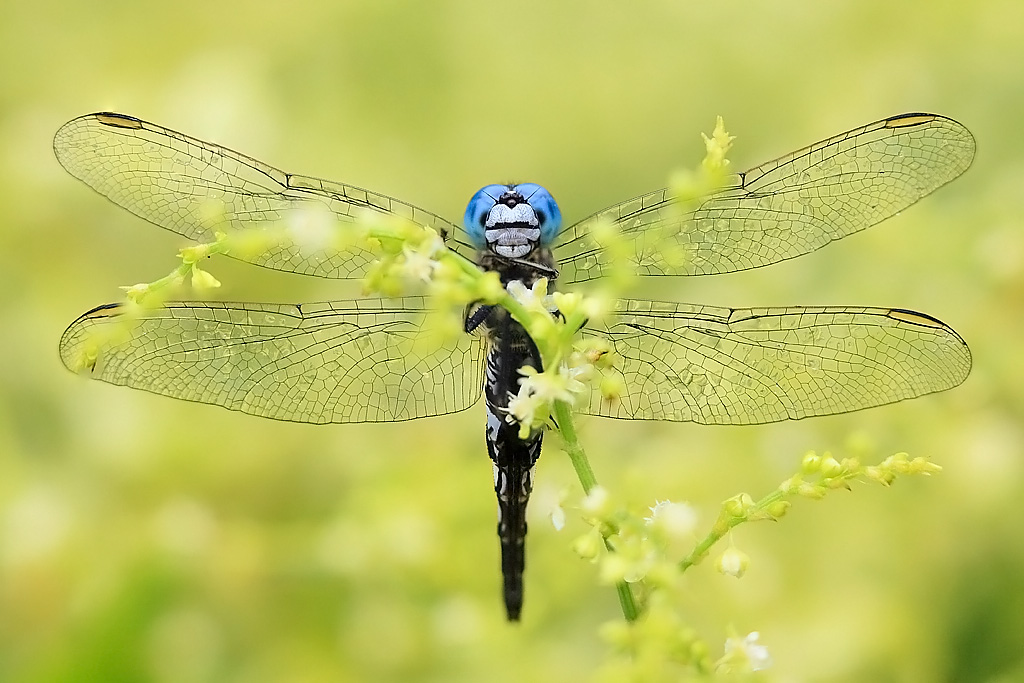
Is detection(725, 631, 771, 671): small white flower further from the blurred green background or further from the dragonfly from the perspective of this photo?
the dragonfly

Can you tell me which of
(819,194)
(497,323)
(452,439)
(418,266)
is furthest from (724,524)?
(452,439)

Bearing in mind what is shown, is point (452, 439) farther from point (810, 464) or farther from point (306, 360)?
point (810, 464)

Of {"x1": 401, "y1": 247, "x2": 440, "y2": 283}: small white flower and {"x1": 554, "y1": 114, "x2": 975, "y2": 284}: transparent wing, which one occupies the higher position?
{"x1": 554, "y1": 114, "x2": 975, "y2": 284}: transparent wing

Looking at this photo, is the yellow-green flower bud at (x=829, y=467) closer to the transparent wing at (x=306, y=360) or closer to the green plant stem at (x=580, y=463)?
the green plant stem at (x=580, y=463)

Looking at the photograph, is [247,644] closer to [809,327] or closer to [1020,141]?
[809,327]

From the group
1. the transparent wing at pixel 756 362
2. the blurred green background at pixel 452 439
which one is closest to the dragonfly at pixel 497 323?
the transparent wing at pixel 756 362

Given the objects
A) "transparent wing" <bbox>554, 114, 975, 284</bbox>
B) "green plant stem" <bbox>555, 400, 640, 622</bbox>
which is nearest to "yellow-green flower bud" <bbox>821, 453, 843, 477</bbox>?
"green plant stem" <bbox>555, 400, 640, 622</bbox>
